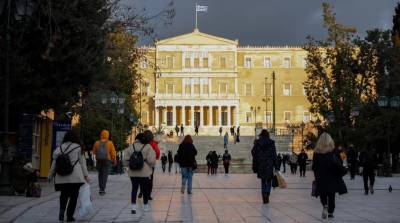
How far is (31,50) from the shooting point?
67.6 feet

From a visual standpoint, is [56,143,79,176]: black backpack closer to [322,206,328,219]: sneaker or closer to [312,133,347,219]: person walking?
[312,133,347,219]: person walking

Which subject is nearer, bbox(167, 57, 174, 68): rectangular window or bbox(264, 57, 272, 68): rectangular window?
bbox(167, 57, 174, 68): rectangular window

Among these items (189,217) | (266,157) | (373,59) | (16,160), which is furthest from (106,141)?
(373,59)

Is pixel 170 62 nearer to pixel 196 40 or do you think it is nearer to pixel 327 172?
pixel 196 40

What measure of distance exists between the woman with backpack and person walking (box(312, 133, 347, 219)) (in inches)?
165

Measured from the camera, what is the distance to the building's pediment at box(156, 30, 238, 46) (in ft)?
363

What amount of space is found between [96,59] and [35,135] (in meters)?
6.42

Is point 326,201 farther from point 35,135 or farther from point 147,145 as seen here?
point 35,135

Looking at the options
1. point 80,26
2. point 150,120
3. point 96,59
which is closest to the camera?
point 80,26

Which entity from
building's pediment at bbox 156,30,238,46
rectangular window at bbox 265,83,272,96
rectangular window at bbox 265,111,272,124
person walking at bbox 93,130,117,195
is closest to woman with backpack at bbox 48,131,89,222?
person walking at bbox 93,130,117,195

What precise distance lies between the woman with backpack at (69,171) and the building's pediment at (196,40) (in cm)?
9915

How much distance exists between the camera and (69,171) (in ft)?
38.4

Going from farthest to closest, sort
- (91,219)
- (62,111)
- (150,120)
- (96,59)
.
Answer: (150,120) → (62,111) → (96,59) → (91,219)

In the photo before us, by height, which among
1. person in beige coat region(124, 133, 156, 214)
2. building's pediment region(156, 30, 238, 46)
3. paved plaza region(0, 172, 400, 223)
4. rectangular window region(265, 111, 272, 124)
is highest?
building's pediment region(156, 30, 238, 46)
